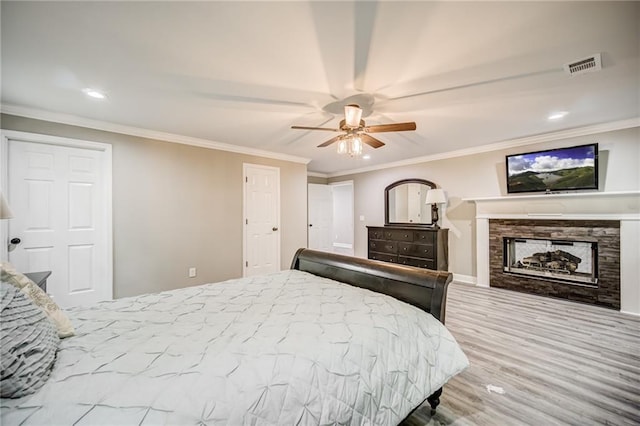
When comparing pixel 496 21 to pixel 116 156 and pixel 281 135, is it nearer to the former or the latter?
pixel 281 135

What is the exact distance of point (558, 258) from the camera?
3.86m

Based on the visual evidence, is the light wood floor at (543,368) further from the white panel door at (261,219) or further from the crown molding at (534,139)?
the white panel door at (261,219)

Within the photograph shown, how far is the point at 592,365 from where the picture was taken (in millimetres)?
2123

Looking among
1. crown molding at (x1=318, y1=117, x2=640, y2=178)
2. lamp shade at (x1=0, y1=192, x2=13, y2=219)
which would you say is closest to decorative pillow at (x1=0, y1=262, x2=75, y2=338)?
lamp shade at (x1=0, y1=192, x2=13, y2=219)

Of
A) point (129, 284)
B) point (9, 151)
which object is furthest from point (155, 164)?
point (129, 284)

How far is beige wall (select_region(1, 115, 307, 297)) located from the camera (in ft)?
11.0

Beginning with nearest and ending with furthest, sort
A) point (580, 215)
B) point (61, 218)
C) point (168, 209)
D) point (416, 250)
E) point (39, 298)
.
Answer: point (39, 298) → point (61, 218) → point (580, 215) → point (168, 209) → point (416, 250)

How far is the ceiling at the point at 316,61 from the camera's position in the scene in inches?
60.3

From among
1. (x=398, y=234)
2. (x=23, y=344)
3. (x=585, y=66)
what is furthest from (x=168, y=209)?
(x=585, y=66)

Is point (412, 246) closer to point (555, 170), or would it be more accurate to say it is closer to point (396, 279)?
point (555, 170)

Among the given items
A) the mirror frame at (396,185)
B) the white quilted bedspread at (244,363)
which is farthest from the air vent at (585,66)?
the mirror frame at (396,185)

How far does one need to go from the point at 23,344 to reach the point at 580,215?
213 inches

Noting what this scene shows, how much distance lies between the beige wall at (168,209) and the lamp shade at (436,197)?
3.19 meters

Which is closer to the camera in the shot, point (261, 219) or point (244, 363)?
point (244, 363)
